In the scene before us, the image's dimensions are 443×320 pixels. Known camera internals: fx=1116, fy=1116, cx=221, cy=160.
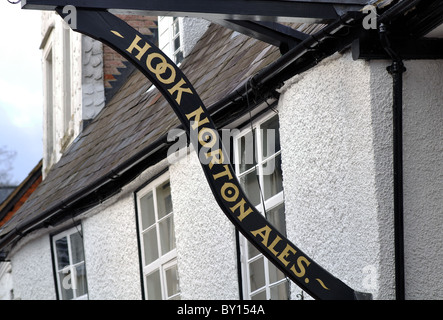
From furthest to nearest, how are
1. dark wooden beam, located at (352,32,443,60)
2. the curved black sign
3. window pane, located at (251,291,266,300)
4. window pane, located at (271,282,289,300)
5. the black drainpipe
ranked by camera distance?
1. window pane, located at (251,291,266,300)
2. window pane, located at (271,282,289,300)
3. dark wooden beam, located at (352,32,443,60)
4. the black drainpipe
5. the curved black sign

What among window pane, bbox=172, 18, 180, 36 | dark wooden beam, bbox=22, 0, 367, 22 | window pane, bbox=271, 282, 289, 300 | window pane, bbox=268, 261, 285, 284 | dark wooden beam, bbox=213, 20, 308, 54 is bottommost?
window pane, bbox=271, 282, 289, 300

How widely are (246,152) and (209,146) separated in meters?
2.41

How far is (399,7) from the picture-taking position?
6.18 meters

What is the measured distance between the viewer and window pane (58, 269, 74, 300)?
40.5 ft

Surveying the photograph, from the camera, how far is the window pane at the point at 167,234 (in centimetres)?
1004

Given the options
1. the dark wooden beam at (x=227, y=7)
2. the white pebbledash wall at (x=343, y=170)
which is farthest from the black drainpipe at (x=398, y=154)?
the dark wooden beam at (x=227, y=7)

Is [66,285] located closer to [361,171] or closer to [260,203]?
[260,203]

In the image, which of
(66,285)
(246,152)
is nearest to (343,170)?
(246,152)

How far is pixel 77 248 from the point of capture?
12.1 meters

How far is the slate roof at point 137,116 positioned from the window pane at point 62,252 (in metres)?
0.43

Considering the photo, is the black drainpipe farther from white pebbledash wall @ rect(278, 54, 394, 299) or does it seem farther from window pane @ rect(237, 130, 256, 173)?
window pane @ rect(237, 130, 256, 173)

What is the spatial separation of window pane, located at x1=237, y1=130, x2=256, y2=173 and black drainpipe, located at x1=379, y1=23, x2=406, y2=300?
6.45 ft

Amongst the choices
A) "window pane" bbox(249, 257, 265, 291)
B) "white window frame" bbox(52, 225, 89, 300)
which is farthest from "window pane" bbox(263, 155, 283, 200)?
"white window frame" bbox(52, 225, 89, 300)
